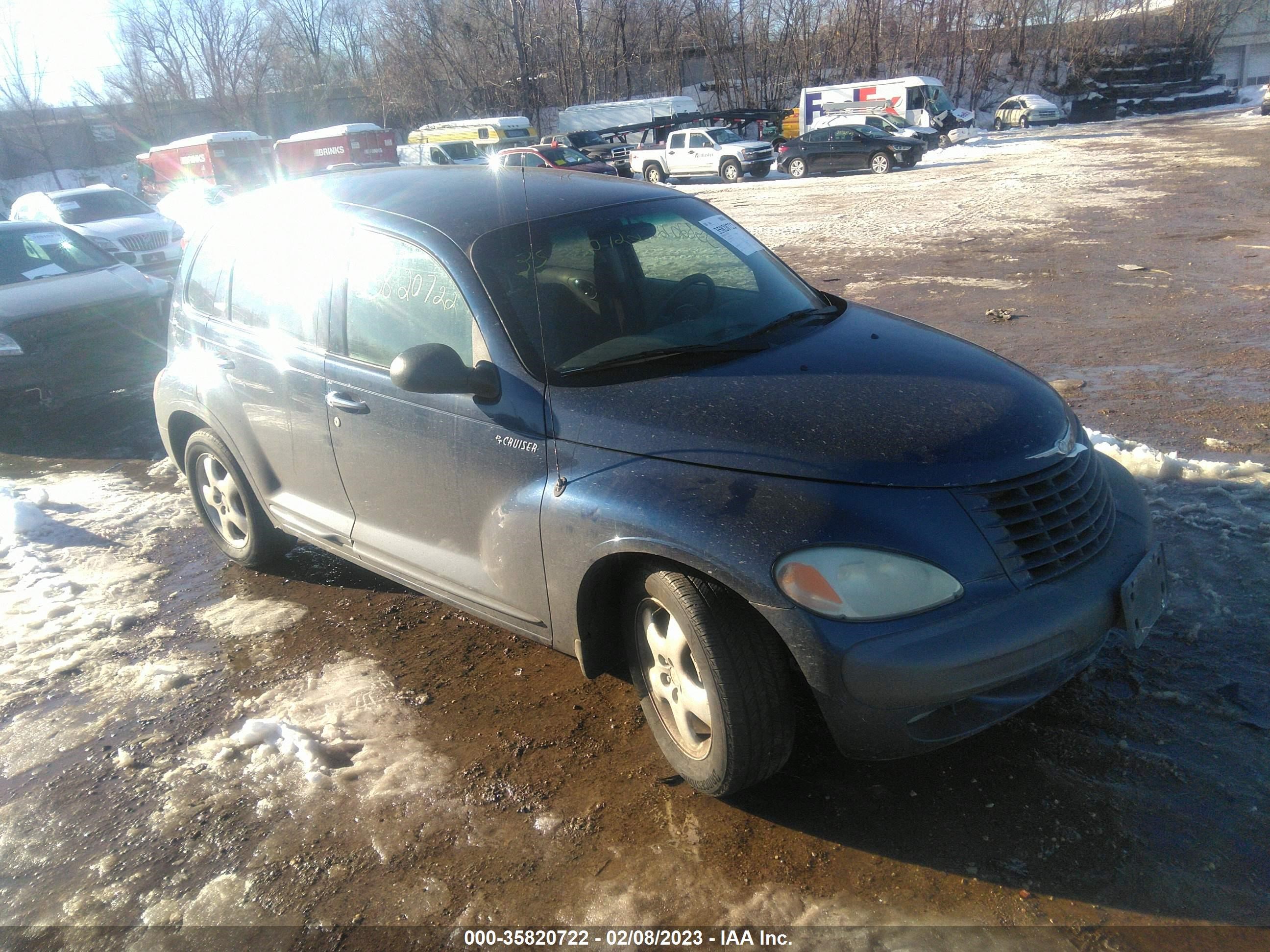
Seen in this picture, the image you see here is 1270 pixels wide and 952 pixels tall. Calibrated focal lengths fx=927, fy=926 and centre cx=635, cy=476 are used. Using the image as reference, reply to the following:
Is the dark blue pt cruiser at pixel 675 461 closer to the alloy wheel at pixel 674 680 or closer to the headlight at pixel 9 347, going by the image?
the alloy wheel at pixel 674 680

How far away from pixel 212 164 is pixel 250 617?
3039 cm

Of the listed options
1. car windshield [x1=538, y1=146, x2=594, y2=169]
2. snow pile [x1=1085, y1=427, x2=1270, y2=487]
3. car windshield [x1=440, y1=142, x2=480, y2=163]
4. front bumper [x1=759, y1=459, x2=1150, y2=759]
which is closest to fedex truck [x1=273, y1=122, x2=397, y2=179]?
car windshield [x1=440, y1=142, x2=480, y2=163]

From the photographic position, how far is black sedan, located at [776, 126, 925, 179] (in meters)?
27.0

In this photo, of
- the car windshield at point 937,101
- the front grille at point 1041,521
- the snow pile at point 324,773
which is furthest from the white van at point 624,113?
the front grille at point 1041,521

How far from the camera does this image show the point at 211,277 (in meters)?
4.59

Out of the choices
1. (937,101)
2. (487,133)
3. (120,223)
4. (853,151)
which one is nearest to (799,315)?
(120,223)

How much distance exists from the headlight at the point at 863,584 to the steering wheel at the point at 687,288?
1.36 m

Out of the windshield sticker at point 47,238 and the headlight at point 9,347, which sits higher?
the windshield sticker at point 47,238

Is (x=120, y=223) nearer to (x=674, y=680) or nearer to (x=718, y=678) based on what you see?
(x=674, y=680)

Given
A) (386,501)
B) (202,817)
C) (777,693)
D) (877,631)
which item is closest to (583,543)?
(777,693)

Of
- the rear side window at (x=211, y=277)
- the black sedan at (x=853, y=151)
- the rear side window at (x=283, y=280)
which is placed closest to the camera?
the rear side window at (x=283, y=280)

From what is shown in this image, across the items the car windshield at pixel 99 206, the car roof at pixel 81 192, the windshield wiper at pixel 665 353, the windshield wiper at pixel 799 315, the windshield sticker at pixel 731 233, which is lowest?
the car windshield at pixel 99 206

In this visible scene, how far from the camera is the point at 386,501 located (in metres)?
3.66

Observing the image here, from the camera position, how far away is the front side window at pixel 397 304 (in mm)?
3314
